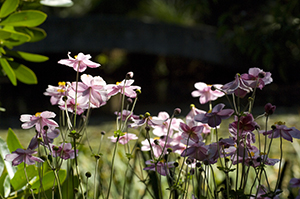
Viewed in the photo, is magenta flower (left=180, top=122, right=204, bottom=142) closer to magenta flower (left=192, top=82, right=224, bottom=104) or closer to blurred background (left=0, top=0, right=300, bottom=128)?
magenta flower (left=192, top=82, right=224, bottom=104)

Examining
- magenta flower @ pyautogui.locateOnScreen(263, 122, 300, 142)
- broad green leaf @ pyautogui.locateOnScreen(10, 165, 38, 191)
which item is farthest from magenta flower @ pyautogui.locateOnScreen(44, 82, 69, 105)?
magenta flower @ pyautogui.locateOnScreen(263, 122, 300, 142)

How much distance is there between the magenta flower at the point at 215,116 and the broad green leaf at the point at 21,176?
17.4 inches

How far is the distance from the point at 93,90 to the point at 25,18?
41cm

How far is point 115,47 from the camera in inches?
209

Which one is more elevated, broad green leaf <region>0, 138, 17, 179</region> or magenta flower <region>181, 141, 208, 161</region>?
magenta flower <region>181, 141, 208, 161</region>

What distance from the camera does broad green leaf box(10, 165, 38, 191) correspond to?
30.2 inches

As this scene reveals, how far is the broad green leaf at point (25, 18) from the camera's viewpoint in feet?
2.86

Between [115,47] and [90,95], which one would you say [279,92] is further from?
[90,95]

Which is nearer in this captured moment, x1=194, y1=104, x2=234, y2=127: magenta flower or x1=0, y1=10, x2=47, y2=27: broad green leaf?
x1=194, y1=104, x2=234, y2=127: magenta flower

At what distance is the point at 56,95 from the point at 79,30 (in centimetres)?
479

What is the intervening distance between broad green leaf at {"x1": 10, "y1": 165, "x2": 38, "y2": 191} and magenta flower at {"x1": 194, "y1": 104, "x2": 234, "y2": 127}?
0.44 m

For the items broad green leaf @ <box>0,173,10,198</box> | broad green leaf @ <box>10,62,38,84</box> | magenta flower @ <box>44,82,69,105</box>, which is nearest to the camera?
magenta flower @ <box>44,82,69,105</box>

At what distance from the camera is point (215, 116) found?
560 millimetres

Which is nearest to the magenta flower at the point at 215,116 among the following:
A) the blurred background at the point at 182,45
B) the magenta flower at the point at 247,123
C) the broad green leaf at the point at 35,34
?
the magenta flower at the point at 247,123
